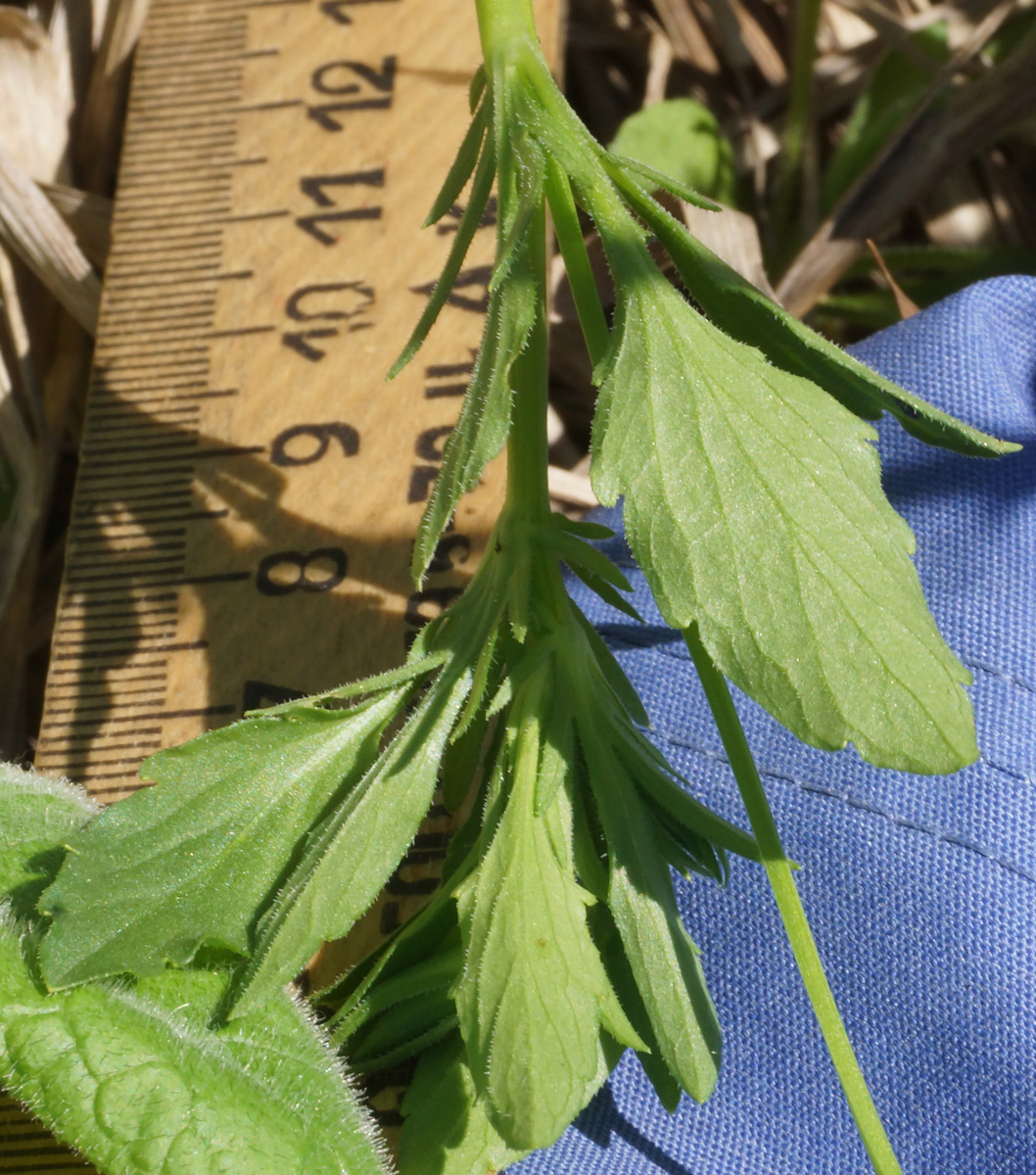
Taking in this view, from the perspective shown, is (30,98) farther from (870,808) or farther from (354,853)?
(870,808)

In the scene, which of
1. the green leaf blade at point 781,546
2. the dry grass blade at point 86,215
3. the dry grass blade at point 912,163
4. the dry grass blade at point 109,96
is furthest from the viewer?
the dry grass blade at point 109,96

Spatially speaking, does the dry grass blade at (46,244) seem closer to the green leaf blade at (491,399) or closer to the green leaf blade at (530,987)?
the green leaf blade at (491,399)

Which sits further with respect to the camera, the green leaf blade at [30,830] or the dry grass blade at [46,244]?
the dry grass blade at [46,244]

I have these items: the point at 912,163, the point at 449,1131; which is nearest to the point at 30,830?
the point at 449,1131

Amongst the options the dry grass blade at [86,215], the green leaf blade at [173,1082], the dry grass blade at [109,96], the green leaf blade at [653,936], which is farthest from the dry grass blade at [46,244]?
the green leaf blade at [653,936]

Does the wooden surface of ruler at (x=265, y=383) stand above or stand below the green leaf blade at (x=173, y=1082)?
above

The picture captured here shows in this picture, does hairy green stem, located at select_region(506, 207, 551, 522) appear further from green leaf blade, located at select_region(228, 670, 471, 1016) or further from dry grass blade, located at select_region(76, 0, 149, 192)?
dry grass blade, located at select_region(76, 0, 149, 192)

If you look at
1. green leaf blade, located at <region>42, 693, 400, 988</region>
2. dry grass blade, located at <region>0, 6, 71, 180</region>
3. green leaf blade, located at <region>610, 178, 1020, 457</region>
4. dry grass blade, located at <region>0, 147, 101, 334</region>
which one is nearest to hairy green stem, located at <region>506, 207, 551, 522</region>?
green leaf blade, located at <region>610, 178, 1020, 457</region>
